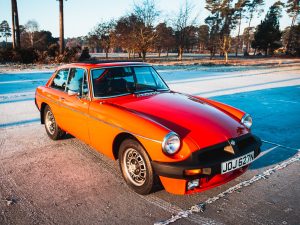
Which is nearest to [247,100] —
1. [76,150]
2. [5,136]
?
[76,150]

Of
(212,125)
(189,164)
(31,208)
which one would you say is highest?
(212,125)

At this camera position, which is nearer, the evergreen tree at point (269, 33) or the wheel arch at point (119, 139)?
the wheel arch at point (119, 139)

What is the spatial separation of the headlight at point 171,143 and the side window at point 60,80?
2.60 metres

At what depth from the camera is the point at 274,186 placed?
10.8 ft

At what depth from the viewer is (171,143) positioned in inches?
107

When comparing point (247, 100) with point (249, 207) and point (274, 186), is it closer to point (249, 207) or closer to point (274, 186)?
point (274, 186)

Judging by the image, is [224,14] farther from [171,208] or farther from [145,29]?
[171,208]

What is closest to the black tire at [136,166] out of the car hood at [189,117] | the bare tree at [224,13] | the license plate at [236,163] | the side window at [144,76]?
the car hood at [189,117]

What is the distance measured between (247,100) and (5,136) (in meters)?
7.38

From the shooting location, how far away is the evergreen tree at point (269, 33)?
57406 mm

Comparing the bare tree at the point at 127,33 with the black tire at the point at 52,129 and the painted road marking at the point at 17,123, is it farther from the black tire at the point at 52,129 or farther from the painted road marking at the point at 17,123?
the black tire at the point at 52,129

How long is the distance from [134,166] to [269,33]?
63.3 meters

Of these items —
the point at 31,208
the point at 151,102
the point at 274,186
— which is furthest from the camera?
the point at 151,102

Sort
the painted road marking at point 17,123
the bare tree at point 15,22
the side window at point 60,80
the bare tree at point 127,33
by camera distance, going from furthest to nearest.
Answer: the bare tree at point 127,33 < the bare tree at point 15,22 < the painted road marking at point 17,123 < the side window at point 60,80
